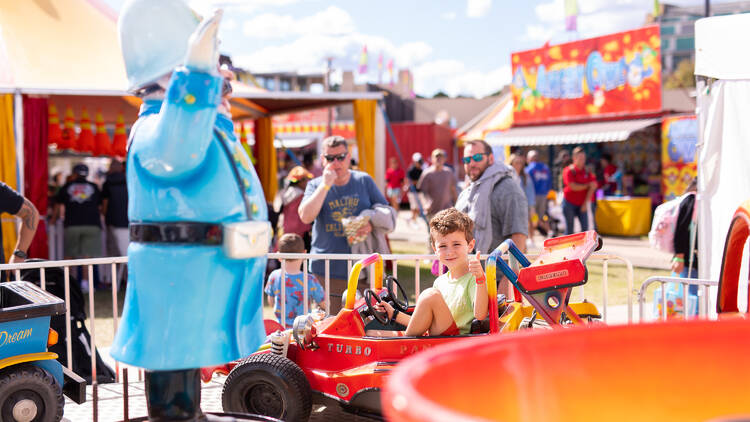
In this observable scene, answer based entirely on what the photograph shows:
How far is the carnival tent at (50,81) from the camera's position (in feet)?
27.8

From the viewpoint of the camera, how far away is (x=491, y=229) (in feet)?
16.2

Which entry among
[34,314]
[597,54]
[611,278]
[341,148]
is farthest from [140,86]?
[597,54]

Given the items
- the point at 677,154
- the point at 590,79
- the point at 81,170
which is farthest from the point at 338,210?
the point at 590,79

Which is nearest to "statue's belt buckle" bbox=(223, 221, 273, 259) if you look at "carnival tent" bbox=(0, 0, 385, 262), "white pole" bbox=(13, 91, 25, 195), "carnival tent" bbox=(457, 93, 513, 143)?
"carnival tent" bbox=(0, 0, 385, 262)

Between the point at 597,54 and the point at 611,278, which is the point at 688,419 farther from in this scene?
the point at 597,54

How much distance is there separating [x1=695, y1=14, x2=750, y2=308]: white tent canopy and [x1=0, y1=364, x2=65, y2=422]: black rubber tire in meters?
4.10

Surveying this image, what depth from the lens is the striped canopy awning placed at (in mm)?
15805

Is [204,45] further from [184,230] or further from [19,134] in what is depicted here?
[19,134]

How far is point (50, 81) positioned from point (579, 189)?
7343 mm

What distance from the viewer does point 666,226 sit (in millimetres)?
5887

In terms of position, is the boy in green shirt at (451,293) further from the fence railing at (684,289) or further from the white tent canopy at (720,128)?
the white tent canopy at (720,128)

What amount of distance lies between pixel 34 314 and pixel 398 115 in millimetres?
34217

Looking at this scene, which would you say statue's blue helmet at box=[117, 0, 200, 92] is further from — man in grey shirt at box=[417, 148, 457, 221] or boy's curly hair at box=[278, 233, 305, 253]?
man in grey shirt at box=[417, 148, 457, 221]

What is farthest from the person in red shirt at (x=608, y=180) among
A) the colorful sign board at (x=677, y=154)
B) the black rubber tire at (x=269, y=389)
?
the black rubber tire at (x=269, y=389)
